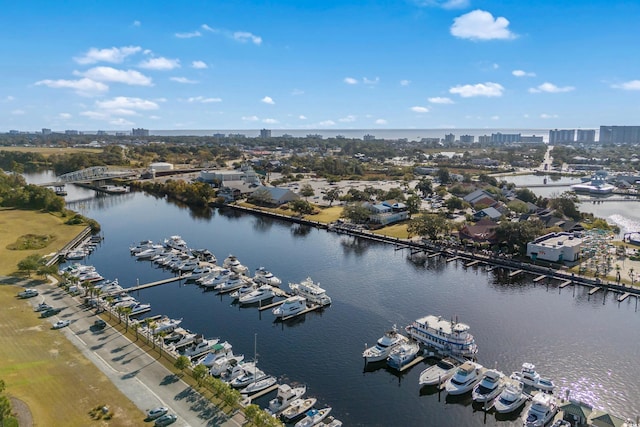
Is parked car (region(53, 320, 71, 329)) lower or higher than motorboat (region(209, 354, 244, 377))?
higher

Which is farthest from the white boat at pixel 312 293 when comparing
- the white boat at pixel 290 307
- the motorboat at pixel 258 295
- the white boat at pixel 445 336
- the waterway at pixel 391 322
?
the white boat at pixel 445 336

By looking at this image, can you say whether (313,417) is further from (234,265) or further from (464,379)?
(234,265)

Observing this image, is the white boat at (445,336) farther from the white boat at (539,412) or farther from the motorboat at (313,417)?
the motorboat at (313,417)

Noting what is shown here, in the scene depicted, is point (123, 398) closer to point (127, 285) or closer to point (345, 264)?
point (127, 285)

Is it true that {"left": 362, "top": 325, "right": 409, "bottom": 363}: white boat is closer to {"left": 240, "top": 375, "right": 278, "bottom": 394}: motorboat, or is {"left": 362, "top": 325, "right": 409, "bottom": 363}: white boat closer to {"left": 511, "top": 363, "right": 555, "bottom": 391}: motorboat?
{"left": 240, "top": 375, "right": 278, "bottom": 394}: motorboat

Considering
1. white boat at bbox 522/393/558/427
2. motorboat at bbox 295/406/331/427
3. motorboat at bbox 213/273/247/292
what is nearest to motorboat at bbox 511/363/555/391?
white boat at bbox 522/393/558/427

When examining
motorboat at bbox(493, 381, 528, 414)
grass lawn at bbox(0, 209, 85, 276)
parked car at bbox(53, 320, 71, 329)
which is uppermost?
grass lawn at bbox(0, 209, 85, 276)

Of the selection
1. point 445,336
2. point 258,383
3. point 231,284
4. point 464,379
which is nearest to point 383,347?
point 445,336

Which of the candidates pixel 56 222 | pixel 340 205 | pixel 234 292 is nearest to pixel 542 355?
pixel 234 292
